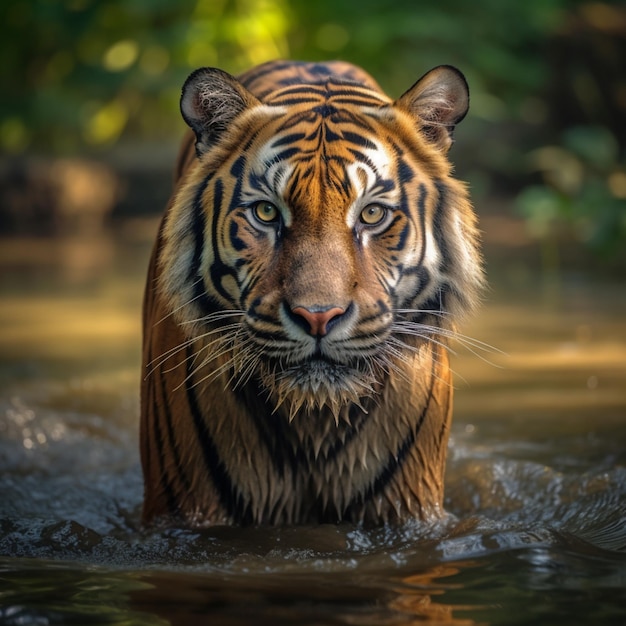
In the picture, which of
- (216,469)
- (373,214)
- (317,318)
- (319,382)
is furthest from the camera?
(216,469)

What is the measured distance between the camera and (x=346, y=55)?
1091cm

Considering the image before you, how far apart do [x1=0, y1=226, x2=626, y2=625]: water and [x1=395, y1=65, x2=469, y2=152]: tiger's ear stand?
0.97 m

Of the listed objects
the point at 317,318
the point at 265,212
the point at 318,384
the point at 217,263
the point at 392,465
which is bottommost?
the point at 392,465

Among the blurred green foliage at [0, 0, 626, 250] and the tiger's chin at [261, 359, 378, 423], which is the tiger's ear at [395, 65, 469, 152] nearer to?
the tiger's chin at [261, 359, 378, 423]

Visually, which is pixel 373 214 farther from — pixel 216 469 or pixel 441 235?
pixel 216 469

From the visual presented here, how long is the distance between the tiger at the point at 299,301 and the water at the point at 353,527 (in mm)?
123

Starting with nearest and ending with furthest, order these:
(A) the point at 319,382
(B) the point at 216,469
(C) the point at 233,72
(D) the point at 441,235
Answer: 1. (A) the point at 319,382
2. (D) the point at 441,235
3. (B) the point at 216,469
4. (C) the point at 233,72

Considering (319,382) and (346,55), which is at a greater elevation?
(346,55)

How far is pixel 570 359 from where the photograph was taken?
16.6 ft

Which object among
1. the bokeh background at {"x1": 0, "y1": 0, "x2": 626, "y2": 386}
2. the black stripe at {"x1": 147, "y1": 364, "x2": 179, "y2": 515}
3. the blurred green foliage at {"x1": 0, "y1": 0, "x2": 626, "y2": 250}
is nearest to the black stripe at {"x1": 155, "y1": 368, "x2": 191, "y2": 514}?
the black stripe at {"x1": 147, "y1": 364, "x2": 179, "y2": 515}

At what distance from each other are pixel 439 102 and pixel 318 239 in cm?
55

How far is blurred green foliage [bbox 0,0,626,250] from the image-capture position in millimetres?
10758

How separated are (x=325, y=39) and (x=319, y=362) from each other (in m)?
9.08

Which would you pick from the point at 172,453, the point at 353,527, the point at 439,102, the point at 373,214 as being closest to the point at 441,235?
the point at 373,214
